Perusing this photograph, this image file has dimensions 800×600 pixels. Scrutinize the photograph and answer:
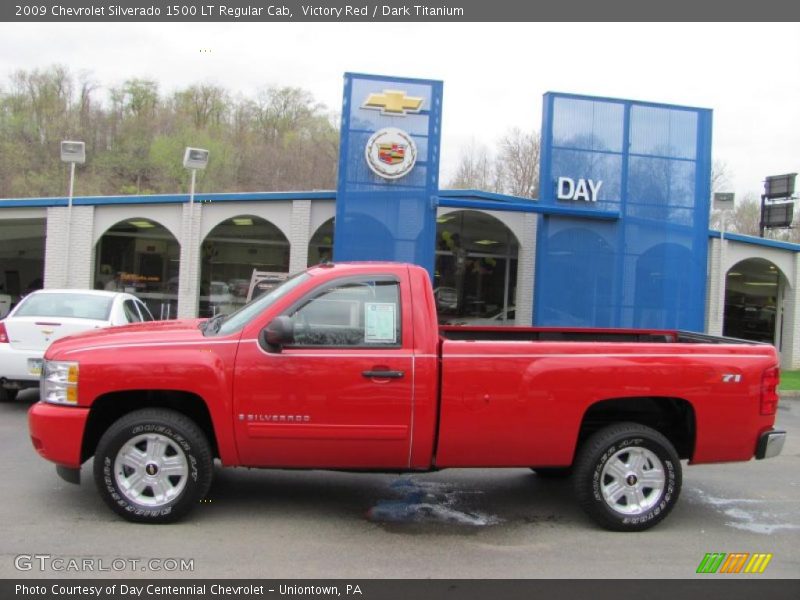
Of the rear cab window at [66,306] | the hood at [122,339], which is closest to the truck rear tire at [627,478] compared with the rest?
the hood at [122,339]

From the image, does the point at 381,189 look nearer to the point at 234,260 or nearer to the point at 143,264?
the point at 234,260

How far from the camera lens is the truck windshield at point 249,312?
5.18m

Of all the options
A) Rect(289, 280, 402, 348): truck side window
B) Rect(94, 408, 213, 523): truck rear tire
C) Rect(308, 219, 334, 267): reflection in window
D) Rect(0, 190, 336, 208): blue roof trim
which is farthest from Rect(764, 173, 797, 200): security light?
Rect(94, 408, 213, 523): truck rear tire

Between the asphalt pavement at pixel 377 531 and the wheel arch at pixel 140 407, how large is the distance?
556 mm

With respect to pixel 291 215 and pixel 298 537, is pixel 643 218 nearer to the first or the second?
pixel 291 215

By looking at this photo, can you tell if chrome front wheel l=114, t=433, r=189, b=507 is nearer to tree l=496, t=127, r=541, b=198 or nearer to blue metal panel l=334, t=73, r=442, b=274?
blue metal panel l=334, t=73, r=442, b=274

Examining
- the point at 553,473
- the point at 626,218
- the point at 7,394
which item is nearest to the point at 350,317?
the point at 553,473

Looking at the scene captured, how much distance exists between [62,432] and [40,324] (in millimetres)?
4909

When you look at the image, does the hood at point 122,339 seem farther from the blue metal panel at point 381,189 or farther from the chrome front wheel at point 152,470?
the blue metal panel at point 381,189

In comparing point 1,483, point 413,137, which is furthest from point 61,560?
point 413,137

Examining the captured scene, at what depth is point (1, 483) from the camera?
19.4ft

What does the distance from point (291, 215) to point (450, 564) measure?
13487mm
